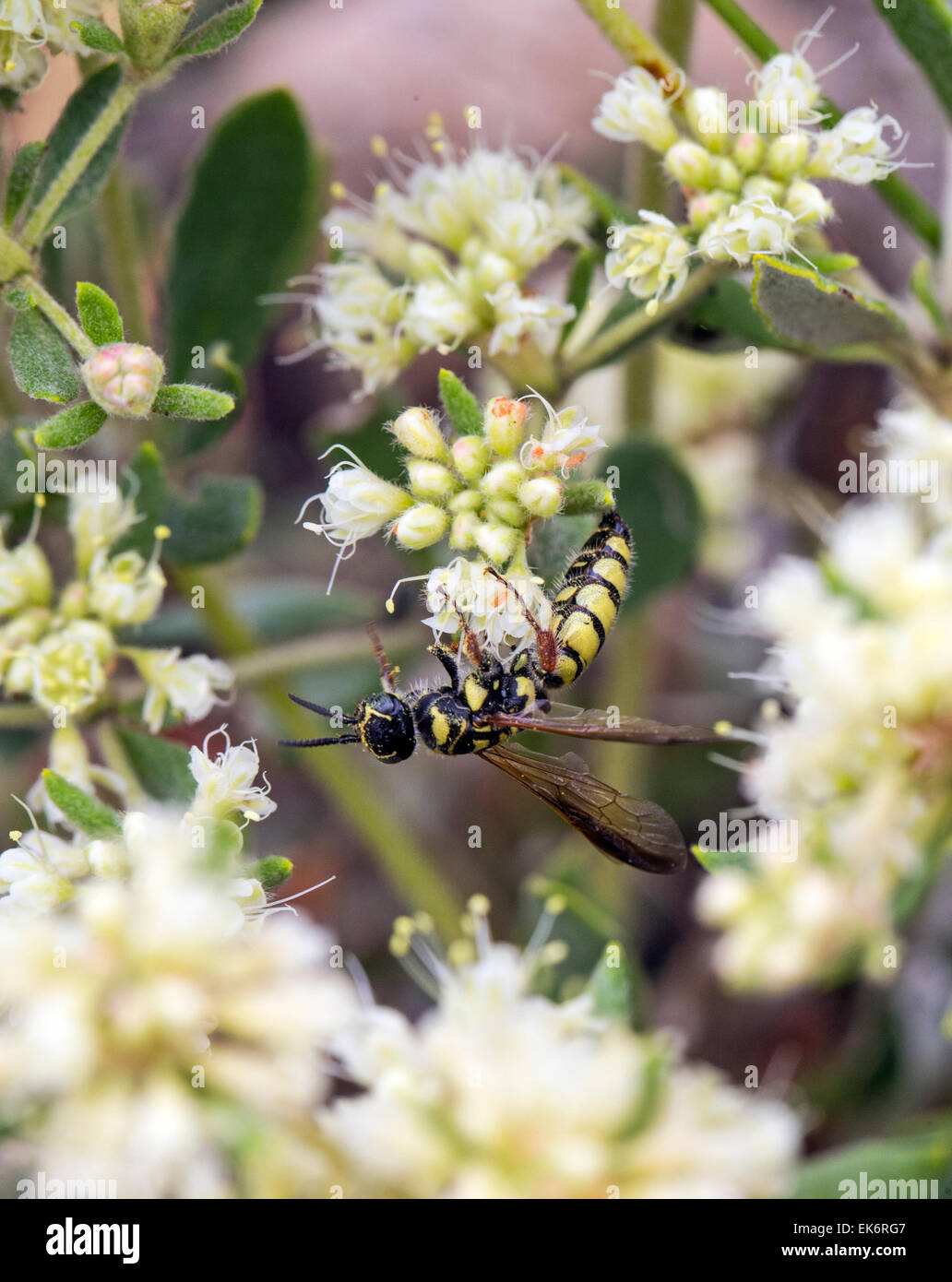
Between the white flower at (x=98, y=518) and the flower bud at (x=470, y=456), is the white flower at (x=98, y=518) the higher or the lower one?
the lower one

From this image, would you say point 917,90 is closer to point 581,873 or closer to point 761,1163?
point 581,873

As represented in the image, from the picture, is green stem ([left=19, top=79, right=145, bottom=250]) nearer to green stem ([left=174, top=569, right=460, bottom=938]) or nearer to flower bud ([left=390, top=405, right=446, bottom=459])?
flower bud ([left=390, top=405, right=446, bottom=459])

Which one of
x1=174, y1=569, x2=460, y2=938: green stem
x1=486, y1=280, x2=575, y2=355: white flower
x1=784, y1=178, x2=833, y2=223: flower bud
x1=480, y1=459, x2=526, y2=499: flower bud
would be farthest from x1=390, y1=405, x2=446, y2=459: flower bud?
x1=174, y1=569, x2=460, y2=938: green stem

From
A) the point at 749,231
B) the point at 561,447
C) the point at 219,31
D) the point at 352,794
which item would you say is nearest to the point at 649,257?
the point at 749,231

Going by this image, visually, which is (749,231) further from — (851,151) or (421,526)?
(421,526)

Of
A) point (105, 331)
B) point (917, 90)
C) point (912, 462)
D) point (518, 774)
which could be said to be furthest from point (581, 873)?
point (917, 90)

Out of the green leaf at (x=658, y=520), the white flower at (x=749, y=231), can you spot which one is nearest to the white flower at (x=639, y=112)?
the white flower at (x=749, y=231)

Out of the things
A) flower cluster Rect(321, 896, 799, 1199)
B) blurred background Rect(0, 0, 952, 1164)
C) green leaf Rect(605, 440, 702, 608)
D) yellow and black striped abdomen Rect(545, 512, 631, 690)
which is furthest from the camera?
blurred background Rect(0, 0, 952, 1164)

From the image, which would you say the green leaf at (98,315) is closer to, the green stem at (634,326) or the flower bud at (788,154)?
the green stem at (634,326)
